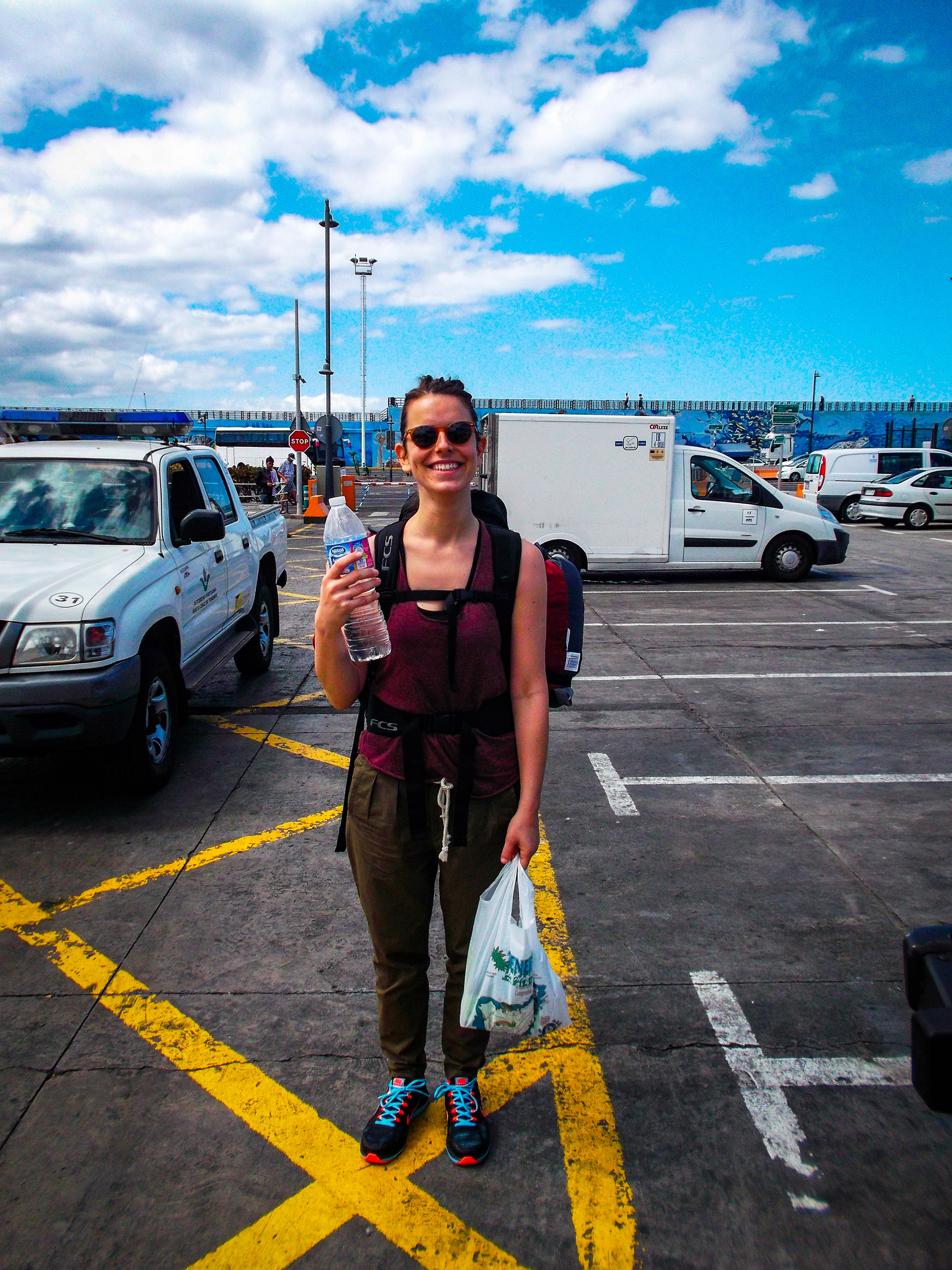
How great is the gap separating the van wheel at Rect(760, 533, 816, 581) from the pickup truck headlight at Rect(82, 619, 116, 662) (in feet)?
35.3

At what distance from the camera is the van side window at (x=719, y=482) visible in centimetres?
1263

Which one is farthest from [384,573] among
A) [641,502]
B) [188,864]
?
[641,502]

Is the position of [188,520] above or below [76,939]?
above

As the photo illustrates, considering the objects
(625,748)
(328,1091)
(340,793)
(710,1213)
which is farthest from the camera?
(625,748)

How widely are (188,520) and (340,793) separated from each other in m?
1.90

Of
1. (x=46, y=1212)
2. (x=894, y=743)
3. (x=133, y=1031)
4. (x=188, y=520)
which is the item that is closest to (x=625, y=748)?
(x=894, y=743)

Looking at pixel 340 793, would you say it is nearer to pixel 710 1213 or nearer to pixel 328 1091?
pixel 328 1091

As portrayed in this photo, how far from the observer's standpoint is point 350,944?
338 centimetres

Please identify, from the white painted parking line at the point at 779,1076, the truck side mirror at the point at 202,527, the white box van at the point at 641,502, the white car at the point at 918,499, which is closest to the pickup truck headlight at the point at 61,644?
the truck side mirror at the point at 202,527

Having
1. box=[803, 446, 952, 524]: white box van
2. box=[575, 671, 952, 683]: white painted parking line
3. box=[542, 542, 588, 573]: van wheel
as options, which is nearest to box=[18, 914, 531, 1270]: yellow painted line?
box=[575, 671, 952, 683]: white painted parking line

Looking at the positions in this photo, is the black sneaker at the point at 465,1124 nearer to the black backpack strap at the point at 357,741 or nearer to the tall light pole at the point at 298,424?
the black backpack strap at the point at 357,741

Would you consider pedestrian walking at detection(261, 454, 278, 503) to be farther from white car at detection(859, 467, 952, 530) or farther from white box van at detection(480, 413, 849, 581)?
white car at detection(859, 467, 952, 530)

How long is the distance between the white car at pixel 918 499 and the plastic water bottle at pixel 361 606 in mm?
22781

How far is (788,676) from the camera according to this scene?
7656mm
